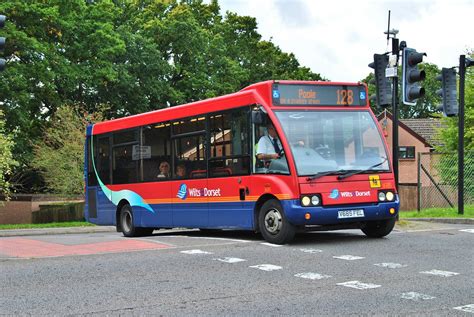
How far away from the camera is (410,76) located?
49.4ft

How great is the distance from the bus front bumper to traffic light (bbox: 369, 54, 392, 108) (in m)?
3.44

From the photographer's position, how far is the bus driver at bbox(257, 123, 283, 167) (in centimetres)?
1217

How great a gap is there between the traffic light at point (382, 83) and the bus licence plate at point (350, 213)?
404 cm

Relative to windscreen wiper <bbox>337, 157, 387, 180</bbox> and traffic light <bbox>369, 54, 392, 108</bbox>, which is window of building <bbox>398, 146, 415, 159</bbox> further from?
windscreen wiper <bbox>337, 157, 387, 180</bbox>

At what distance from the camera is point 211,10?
5775cm

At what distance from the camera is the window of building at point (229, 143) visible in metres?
12.9

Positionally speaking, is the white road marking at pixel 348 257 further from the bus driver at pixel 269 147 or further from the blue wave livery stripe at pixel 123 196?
the blue wave livery stripe at pixel 123 196

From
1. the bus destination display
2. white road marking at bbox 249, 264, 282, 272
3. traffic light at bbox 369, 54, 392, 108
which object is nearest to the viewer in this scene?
white road marking at bbox 249, 264, 282, 272

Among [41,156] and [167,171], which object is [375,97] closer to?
[167,171]

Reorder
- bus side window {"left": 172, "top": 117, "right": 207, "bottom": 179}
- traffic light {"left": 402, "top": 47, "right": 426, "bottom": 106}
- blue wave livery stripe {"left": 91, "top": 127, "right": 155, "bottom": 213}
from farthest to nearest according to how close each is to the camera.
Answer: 1. blue wave livery stripe {"left": 91, "top": 127, "right": 155, "bottom": 213}
2. traffic light {"left": 402, "top": 47, "right": 426, "bottom": 106}
3. bus side window {"left": 172, "top": 117, "right": 207, "bottom": 179}

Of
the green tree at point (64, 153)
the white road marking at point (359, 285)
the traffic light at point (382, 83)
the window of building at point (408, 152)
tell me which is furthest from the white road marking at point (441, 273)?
the window of building at point (408, 152)

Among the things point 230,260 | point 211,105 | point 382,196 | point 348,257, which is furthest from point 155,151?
point 348,257

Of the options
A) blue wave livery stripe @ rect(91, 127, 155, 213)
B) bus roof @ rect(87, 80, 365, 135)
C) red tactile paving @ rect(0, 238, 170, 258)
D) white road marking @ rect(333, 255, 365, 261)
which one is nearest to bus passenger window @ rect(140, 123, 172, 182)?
bus roof @ rect(87, 80, 365, 135)

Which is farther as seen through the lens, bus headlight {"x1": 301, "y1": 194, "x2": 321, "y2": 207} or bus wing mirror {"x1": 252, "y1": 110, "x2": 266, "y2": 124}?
bus wing mirror {"x1": 252, "y1": 110, "x2": 266, "y2": 124}
